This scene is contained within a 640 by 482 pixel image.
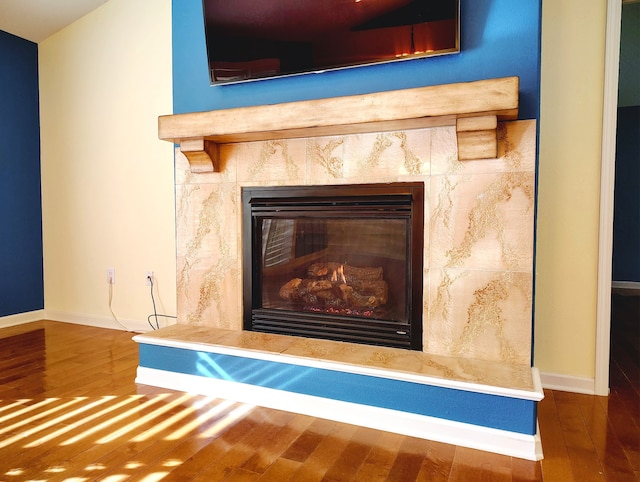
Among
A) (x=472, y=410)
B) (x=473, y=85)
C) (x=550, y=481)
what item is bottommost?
(x=550, y=481)

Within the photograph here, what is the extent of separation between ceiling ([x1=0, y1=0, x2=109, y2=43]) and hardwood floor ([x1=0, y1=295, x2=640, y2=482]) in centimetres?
249

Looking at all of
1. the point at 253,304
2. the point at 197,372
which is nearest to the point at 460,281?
the point at 253,304

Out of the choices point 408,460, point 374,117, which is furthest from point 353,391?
point 374,117

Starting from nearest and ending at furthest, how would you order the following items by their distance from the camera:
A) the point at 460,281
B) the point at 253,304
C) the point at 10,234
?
the point at 460,281, the point at 253,304, the point at 10,234

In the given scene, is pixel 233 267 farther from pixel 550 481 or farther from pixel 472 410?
pixel 550 481

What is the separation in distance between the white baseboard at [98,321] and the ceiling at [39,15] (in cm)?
217

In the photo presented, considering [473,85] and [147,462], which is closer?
[147,462]

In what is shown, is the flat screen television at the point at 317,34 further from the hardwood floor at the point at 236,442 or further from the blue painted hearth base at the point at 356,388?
the hardwood floor at the point at 236,442

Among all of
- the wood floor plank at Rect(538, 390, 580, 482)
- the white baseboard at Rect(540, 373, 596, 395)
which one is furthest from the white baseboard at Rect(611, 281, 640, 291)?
the wood floor plank at Rect(538, 390, 580, 482)

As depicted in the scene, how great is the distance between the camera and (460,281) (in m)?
1.91

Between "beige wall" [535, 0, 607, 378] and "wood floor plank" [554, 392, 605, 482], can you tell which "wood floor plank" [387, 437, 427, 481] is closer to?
"wood floor plank" [554, 392, 605, 482]

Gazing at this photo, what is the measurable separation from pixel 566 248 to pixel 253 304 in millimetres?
1572

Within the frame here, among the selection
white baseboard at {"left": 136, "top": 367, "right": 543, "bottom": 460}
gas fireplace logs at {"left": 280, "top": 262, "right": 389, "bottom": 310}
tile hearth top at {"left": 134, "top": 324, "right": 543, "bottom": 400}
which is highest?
gas fireplace logs at {"left": 280, "top": 262, "right": 389, "bottom": 310}

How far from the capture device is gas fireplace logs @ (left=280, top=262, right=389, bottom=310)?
216 centimetres
